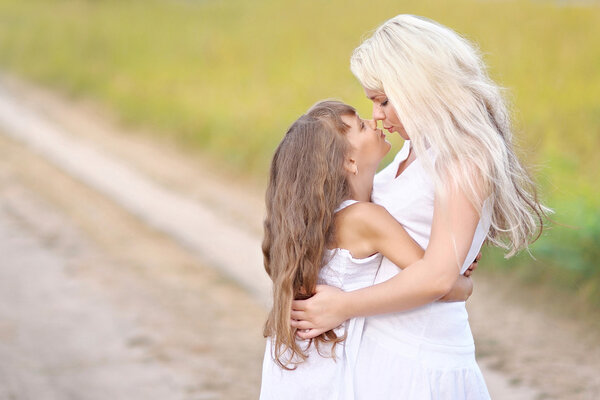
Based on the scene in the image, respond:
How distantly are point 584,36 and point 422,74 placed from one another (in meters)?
8.35

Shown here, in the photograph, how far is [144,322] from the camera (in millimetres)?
5371

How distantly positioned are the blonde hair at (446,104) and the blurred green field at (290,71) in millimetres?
1224

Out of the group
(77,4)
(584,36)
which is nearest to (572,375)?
(584,36)

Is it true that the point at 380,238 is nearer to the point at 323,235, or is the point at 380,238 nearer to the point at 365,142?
the point at 323,235

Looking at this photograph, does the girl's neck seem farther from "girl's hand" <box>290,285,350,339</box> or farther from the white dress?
"girl's hand" <box>290,285,350,339</box>

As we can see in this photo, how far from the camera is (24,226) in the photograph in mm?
7422

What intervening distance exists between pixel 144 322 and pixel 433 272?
359 centimetres

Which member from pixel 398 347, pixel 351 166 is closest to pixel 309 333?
pixel 398 347

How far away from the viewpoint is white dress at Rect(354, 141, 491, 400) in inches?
87.9

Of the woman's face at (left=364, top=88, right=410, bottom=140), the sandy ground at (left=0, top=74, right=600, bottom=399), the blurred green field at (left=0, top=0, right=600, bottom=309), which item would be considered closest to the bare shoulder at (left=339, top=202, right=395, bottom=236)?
the woman's face at (left=364, top=88, right=410, bottom=140)

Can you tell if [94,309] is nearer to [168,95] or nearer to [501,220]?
[501,220]

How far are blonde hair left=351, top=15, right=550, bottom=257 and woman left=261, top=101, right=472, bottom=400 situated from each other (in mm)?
199

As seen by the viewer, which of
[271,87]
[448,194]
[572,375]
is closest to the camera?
[448,194]

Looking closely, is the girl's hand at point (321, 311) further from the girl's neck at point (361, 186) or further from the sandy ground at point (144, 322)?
the sandy ground at point (144, 322)
